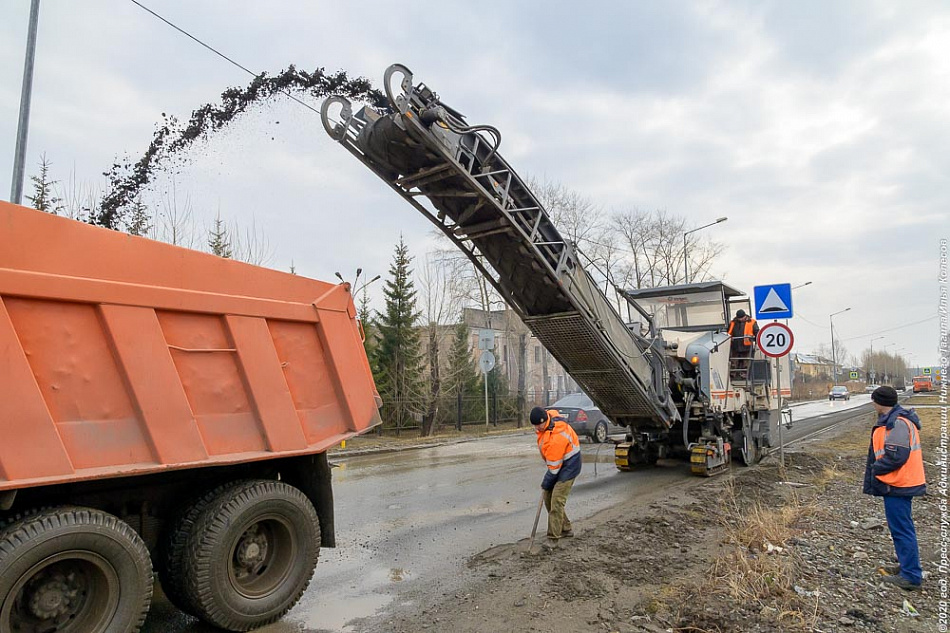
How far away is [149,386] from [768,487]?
8867 mm

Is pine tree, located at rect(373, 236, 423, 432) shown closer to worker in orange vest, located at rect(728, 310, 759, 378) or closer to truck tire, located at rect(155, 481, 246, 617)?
worker in orange vest, located at rect(728, 310, 759, 378)

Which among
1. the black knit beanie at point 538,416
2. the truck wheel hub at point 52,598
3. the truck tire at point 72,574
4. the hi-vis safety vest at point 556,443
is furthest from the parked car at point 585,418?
the truck wheel hub at point 52,598

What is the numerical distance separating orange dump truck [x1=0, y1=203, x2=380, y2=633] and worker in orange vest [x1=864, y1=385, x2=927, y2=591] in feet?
14.2

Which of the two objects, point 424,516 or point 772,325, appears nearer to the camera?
point 424,516

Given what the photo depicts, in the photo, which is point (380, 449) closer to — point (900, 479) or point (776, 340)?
point (776, 340)

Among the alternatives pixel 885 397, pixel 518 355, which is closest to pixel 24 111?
pixel 885 397

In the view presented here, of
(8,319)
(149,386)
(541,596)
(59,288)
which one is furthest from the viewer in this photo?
(541,596)

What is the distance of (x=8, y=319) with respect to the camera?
3.15 meters

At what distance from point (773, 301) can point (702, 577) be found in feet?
20.2

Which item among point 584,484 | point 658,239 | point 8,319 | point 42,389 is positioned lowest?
point 584,484

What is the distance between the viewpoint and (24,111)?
28.4 ft

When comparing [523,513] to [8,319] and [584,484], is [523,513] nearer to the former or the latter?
[584,484]

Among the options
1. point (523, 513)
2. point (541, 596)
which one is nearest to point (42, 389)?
point (541, 596)

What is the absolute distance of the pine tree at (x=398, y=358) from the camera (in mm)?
23391
